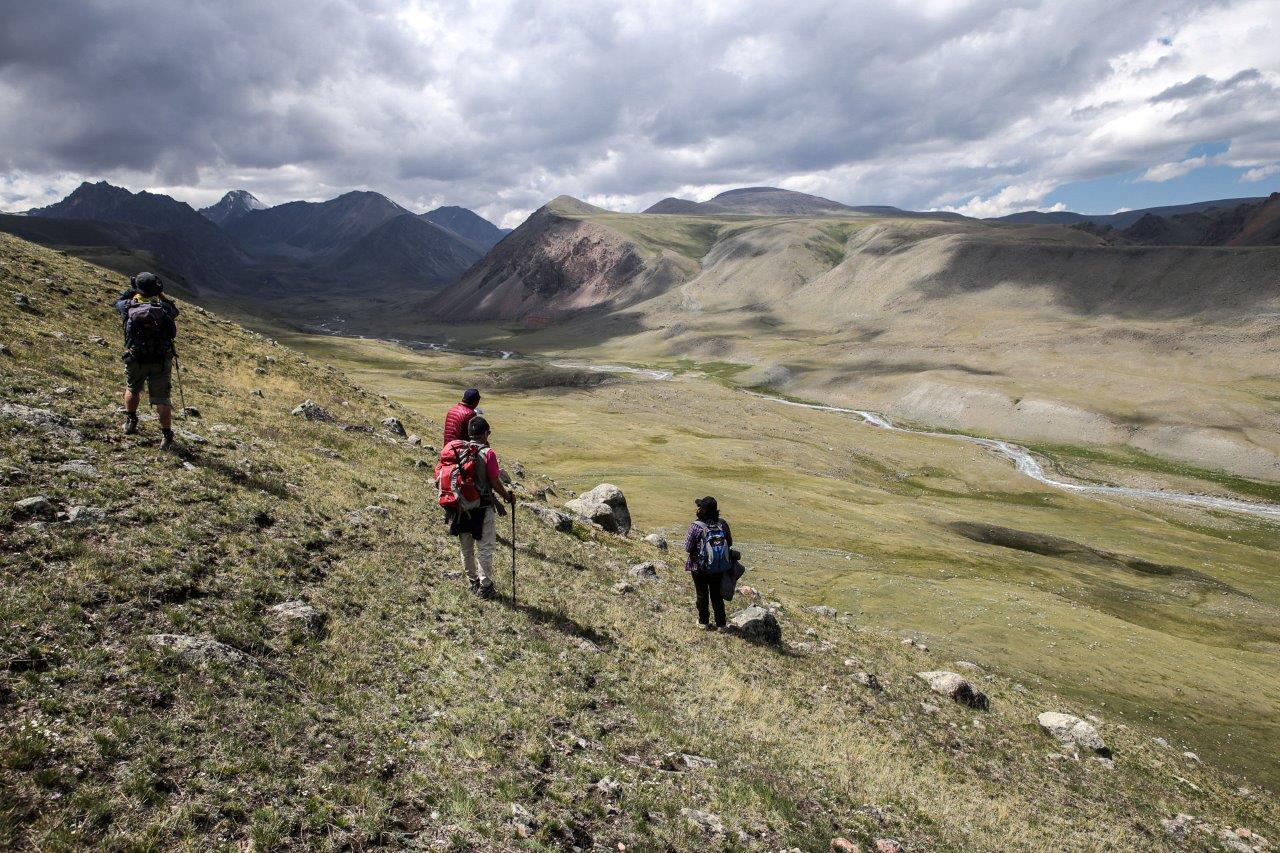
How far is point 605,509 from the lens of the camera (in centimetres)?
2944

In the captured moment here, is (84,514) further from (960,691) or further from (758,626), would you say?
(960,691)

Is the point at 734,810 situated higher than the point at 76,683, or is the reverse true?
the point at 76,683

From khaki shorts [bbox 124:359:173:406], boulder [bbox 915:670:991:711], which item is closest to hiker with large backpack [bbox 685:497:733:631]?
boulder [bbox 915:670:991:711]

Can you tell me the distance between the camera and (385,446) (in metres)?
27.5

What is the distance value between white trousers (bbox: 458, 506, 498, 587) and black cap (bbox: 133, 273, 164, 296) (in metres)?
10.5

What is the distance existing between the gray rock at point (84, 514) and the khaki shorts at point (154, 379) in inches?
186

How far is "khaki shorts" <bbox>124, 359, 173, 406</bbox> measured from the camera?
51.7 feet

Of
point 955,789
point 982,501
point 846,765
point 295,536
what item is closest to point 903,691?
point 955,789

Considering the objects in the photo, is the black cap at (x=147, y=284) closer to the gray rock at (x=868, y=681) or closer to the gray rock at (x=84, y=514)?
the gray rock at (x=84, y=514)

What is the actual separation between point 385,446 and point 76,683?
20141 millimetres

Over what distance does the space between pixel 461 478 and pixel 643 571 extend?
33.8 feet

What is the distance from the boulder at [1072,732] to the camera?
17797mm

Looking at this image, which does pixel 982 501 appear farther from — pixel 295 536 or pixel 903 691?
pixel 295 536

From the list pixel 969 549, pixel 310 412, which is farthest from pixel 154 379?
pixel 969 549
